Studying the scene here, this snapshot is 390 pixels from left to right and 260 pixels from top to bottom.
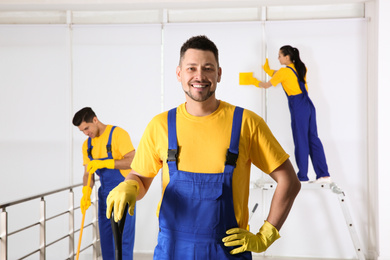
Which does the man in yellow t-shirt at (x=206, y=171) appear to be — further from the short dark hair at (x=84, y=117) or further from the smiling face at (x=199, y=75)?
the short dark hair at (x=84, y=117)

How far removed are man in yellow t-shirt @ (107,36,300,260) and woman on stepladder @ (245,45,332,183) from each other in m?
2.65

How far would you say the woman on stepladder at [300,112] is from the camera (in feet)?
14.3

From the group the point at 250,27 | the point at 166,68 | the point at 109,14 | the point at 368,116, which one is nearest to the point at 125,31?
the point at 109,14

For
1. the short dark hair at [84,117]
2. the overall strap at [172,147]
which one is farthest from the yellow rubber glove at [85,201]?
the overall strap at [172,147]

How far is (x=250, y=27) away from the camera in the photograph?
462 cm

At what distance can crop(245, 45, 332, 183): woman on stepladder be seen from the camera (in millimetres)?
4352

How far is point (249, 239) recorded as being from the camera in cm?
170

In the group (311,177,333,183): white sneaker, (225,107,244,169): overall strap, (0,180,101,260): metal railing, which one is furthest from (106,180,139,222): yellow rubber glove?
(311,177,333,183): white sneaker

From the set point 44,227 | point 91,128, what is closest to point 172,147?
point 44,227

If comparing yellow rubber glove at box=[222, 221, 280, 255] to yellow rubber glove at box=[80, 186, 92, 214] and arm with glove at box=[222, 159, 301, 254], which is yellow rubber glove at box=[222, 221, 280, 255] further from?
yellow rubber glove at box=[80, 186, 92, 214]

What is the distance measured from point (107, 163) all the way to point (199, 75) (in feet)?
7.37

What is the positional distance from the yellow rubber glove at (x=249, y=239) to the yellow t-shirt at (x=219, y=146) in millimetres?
59
